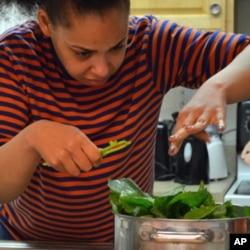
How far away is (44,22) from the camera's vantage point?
1205 millimetres

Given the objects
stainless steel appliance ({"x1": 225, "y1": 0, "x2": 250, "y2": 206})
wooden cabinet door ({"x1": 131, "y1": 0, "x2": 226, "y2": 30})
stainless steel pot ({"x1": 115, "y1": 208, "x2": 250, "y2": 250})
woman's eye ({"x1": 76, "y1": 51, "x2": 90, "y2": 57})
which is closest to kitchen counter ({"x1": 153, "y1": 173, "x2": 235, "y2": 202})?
stainless steel appliance ({"x1": 225, "y1": 0, "x2": 250, "y2": 206})

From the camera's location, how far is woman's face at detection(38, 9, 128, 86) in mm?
1090

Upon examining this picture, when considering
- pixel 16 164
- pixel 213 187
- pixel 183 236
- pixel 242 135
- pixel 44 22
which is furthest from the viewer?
pixel 242 135

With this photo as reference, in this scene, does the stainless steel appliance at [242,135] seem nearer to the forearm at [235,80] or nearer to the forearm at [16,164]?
the forearm at [235,80]

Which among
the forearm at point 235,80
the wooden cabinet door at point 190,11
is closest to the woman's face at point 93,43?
the forearm at point 235,80

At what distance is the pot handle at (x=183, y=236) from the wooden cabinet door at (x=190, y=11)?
1668 mm

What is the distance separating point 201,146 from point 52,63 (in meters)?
1.11

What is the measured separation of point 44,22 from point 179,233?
53 cm

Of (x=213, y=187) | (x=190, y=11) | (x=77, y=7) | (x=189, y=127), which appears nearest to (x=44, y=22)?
(x=77, y=7)

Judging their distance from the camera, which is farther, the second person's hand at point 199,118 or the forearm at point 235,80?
the forearm at point 235,80

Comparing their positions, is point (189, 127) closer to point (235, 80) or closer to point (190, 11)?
point (235, 80)

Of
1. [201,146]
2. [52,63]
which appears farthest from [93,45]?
[201,146]

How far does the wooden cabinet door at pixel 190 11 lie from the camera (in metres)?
2.41

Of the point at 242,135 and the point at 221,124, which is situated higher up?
the point at 221,124
